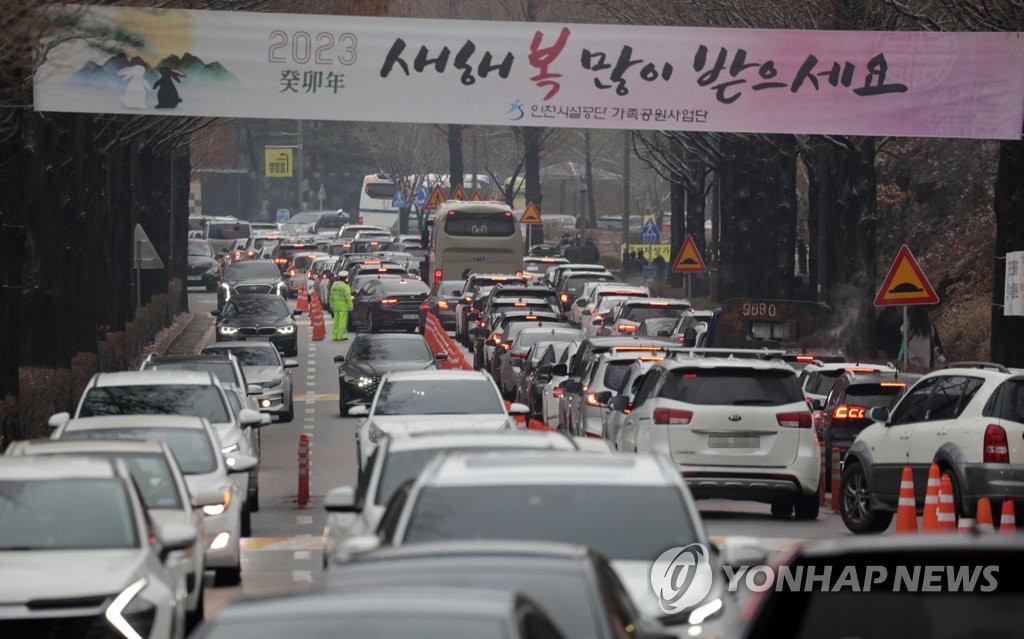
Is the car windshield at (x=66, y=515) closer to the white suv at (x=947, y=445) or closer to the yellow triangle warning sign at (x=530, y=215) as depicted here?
Answer: the white suv at (x=947, y=445)

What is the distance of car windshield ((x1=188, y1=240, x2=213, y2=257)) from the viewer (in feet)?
262

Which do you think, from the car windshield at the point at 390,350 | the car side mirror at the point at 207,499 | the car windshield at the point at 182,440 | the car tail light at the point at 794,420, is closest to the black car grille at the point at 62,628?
the car side mirror at the point at 207,499

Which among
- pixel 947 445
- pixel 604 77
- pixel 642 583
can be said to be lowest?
pixel 947 445

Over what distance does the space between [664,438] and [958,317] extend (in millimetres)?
27623

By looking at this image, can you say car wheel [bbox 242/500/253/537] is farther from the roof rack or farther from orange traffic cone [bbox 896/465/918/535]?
the roof rack

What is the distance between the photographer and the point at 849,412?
80.1 ft

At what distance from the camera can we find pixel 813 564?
22.5 ft

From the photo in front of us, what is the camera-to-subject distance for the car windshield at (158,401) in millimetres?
20016

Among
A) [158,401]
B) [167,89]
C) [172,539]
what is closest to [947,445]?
[158,401]

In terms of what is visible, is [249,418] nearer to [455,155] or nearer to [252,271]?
[252,271]

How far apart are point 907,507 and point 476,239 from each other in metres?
44.9

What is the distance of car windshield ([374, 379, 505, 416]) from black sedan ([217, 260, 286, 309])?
36.1 metres

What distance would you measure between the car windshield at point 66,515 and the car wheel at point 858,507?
353 inches

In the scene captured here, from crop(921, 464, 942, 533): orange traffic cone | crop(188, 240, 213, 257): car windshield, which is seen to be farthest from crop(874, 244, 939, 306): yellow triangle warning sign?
crop(188, 240, 213, 257): car windshield
